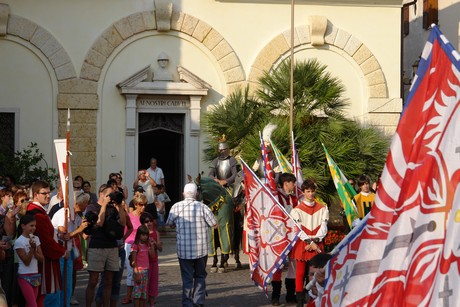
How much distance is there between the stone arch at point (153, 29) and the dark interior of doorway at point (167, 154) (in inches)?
76.7

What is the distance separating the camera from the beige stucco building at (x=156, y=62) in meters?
26.7

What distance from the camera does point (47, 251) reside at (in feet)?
40.0

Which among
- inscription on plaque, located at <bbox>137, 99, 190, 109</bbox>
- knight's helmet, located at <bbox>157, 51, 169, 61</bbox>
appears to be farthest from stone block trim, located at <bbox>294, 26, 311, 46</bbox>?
knight's helmet, located at <bbox>157, 51, 169, 61</bbox>

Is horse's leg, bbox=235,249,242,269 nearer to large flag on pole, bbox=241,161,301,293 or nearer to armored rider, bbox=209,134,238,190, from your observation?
armored rider, bbox=209,134,238,190

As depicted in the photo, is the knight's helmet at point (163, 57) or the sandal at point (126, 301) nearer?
the sandal at point (126, 301)

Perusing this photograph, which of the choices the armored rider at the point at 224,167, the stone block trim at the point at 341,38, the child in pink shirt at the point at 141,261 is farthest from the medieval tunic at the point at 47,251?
the stone block trim at the point at 341,38

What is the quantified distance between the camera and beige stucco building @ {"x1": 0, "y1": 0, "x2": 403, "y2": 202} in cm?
1336

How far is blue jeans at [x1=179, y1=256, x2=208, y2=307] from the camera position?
14.3m

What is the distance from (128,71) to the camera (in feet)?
88.8

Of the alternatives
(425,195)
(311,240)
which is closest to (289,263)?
(311,240)

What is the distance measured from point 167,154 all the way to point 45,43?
4550 millimetres

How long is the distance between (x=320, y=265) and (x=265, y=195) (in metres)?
5.56

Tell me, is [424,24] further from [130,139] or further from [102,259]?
[102,259]

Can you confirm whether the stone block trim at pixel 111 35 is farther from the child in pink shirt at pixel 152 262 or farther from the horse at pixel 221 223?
the child in pink shirt at pixel 152 262
